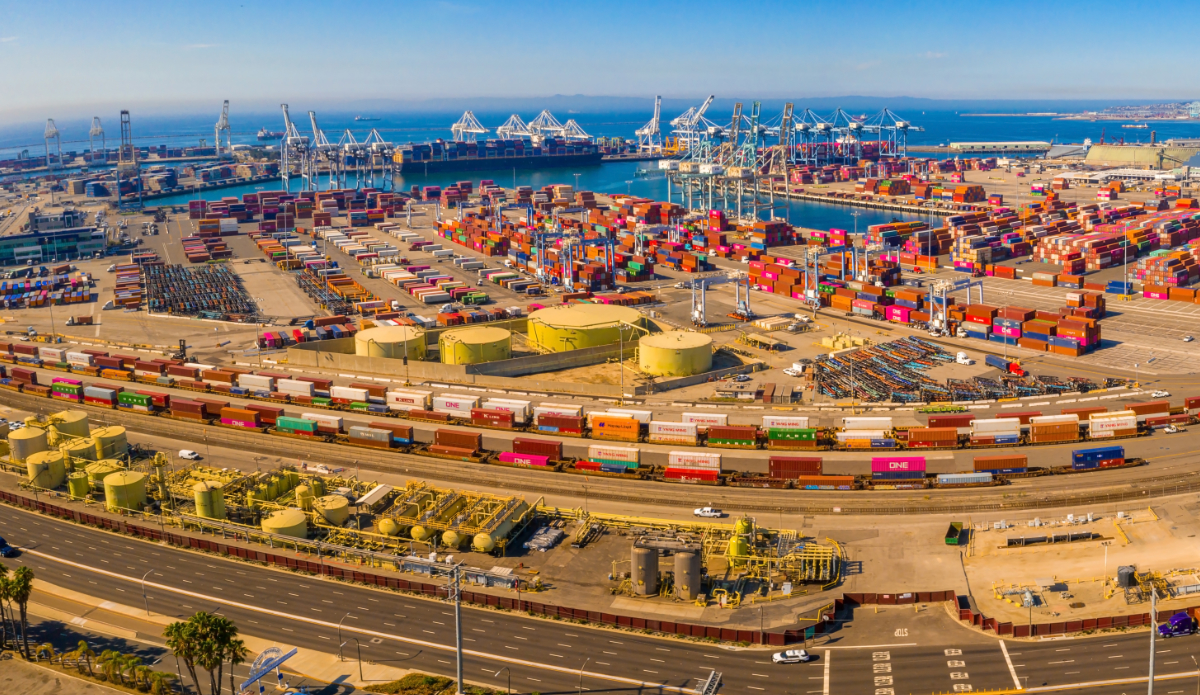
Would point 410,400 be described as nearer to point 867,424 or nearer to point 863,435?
point 863,435

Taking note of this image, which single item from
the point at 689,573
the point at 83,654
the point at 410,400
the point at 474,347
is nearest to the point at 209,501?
the point at 83,654

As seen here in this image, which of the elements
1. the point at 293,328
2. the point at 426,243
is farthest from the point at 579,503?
the point at 426,243

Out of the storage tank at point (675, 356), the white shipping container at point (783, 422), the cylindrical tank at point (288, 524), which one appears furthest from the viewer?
the storage tank at point (675, 356)

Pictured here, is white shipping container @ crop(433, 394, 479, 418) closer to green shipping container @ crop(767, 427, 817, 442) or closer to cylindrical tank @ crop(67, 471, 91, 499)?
green shipping container @ crop(767, 427, 817, 442)

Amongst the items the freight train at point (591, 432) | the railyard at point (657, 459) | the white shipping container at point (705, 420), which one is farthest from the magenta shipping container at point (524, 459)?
the white shipping container at point (705, 420)

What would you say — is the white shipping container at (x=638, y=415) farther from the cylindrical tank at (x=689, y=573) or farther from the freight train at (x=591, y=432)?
the cylindrical tank at (x=689, y=573)

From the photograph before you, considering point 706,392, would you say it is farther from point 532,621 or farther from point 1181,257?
point 1181,257
